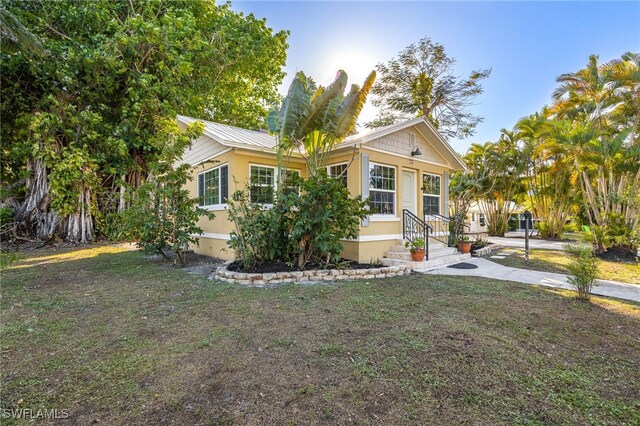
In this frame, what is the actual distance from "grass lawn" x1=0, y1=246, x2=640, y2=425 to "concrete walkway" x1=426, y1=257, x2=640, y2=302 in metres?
0.74

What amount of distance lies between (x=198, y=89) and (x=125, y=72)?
4913 mm

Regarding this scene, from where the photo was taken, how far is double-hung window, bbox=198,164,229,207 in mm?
8578

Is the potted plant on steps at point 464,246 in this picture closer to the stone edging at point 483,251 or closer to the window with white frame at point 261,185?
the stone edging at point 483,251

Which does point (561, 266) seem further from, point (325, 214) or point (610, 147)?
point (325, 214)

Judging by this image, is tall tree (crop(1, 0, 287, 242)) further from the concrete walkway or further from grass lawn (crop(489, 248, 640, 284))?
grass lawn (crop(489, 248, 640, 284))

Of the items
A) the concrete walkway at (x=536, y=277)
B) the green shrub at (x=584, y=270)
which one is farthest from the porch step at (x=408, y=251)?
the green shrub at (x=584, y=270)

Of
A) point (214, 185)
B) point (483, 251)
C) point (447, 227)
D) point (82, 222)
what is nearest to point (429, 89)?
point (447, 227)

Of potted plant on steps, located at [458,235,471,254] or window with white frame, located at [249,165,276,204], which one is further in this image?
potted plant on steps, located at [458,235,471,254]

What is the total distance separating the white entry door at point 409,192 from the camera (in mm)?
9484

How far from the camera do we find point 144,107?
12328 millimetres

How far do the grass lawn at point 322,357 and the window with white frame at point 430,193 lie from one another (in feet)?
16.4

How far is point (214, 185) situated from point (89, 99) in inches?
291

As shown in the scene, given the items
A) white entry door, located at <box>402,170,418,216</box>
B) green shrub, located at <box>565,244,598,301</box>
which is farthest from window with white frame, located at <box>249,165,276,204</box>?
green shrub, located at <box>565,244,598,301</box>

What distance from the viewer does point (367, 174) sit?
7.89m
